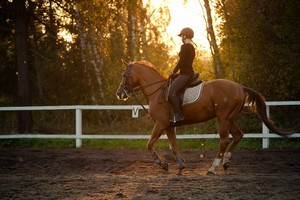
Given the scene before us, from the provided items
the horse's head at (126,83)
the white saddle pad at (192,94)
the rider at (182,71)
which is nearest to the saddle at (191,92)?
the white saddle pad at (192,94)

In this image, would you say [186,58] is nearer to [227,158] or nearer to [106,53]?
[227,158]

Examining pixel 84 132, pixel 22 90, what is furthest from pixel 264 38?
pixel 22 90

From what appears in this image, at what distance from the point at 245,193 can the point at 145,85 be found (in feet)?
13.5

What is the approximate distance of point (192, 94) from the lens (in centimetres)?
1034

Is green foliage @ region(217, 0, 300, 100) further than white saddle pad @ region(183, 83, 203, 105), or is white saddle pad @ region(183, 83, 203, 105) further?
green foliage @ region(217, 0, 300, 100)

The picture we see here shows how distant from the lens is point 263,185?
7.97m

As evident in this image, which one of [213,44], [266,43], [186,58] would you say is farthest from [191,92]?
[213,44]

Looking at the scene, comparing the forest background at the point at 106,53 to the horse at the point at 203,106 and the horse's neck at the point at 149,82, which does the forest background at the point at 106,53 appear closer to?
the horse at the point at 203,106

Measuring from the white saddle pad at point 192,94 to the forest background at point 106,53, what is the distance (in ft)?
20.2

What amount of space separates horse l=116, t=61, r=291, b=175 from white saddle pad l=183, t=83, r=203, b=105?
7 centimetres

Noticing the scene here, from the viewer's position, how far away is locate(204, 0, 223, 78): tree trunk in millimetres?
19259

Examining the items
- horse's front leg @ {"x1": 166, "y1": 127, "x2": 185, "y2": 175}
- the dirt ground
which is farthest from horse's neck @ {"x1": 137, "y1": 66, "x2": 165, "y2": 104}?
the dirt ground

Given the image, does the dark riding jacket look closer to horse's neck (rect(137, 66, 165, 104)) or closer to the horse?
the horse

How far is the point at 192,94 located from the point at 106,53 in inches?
527
